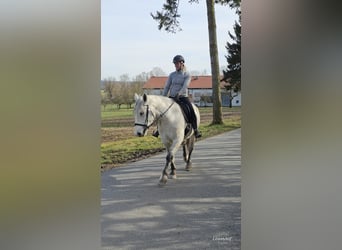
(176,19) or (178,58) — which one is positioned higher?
(176,19)

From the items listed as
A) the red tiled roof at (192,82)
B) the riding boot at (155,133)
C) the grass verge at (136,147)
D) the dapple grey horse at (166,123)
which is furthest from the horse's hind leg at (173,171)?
the red tiled roof at (192,82)

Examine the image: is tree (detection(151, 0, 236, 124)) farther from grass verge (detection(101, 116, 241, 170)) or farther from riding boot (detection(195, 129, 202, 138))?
riding boot (detection(195, 129, 202, 138))

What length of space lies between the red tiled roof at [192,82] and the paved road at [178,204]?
1.01 ft

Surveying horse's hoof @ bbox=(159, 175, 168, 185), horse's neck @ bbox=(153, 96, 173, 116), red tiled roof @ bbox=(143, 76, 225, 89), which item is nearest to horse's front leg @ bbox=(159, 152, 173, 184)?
horse's hoof @ bbox=(159, 175, 168, 185)

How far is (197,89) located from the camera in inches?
81.7

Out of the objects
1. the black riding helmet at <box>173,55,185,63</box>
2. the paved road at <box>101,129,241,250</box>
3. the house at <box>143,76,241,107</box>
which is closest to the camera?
the paved road at <box>101,129,241,250</box>

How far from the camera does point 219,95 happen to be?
196 cm

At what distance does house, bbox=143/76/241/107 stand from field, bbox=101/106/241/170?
53 millimetres

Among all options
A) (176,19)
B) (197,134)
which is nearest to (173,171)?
(197,134)

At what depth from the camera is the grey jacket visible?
1.85 meters

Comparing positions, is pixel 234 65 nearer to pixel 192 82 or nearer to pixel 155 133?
pixel 192 82

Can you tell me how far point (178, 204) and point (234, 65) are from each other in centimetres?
77
